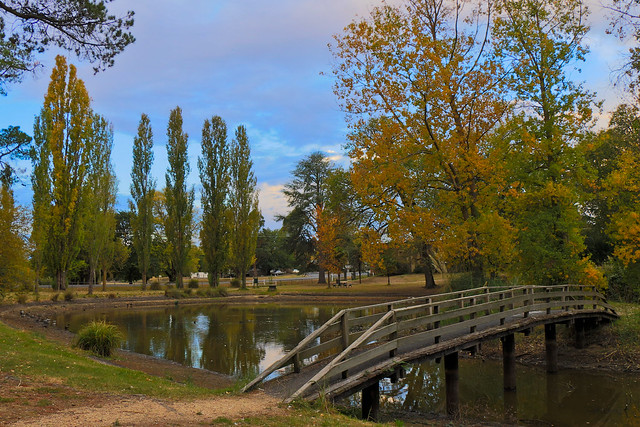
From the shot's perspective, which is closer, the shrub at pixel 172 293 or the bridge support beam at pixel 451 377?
the bridge support beam at pixel 451 377

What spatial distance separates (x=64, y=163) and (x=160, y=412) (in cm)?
3312

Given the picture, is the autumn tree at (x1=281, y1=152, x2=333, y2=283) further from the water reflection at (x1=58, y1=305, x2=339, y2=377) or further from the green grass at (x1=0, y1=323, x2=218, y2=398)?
the green grass at (x1=0, y1=323, x2=218, y2=398)

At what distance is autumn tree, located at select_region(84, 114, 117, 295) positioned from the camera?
40625mm

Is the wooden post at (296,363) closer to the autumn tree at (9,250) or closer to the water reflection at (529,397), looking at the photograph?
the water reflection at (529,397)

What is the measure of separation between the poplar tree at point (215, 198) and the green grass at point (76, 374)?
33.4 metres

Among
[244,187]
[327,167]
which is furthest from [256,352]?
[327,167]

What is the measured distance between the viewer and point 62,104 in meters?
34.1

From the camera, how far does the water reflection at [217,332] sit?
1670 centimetres

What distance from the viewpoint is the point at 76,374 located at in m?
9.14

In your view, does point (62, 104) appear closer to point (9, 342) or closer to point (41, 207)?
point (41, 207)

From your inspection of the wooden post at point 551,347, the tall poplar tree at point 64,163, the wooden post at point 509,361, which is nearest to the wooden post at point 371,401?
the wooden post at point 509,361

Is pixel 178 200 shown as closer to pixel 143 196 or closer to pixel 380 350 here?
pixel 143 196

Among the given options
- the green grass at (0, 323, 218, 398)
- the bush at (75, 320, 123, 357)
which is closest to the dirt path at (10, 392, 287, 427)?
the green grass at (0, 323, 218, 398)

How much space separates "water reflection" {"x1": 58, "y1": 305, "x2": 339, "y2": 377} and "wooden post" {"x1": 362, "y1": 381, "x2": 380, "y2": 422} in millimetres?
4224
